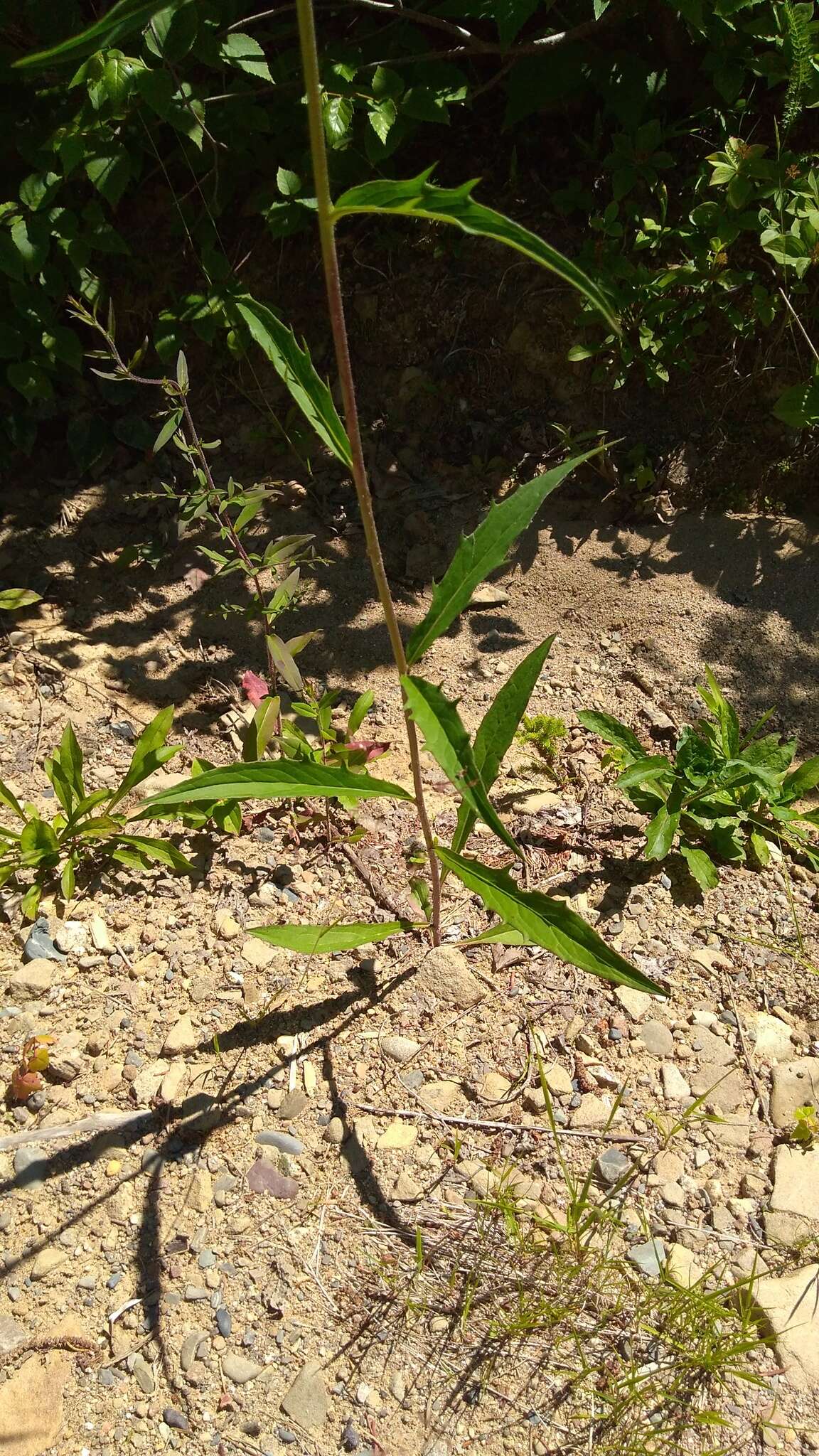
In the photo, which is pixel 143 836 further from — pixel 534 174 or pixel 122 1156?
pixel 534 174

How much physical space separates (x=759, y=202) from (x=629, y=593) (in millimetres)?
1264

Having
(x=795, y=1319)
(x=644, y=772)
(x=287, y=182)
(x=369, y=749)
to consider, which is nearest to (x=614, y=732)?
(x=644, y=772)

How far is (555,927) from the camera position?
5.40ft

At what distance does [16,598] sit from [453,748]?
2211 mm

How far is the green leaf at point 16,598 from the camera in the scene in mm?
3152

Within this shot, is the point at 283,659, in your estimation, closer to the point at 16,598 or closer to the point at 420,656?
the point at 420,656

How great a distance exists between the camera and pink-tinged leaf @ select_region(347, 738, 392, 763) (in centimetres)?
272

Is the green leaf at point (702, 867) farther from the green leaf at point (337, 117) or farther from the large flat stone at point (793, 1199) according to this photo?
the green leaf at point (337, 117)

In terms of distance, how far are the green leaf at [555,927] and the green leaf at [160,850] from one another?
3.29ft

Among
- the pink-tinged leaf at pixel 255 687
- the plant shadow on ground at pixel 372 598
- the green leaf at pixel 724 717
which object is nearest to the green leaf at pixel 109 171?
the plant shadow on ground at pixel 372 598

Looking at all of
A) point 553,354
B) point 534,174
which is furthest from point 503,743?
point 534,174

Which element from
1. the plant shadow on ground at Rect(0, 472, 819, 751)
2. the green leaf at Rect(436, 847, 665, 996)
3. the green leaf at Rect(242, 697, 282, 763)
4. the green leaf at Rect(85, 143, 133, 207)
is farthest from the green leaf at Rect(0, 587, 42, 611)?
the green leaf at Rect(436, 847, 665, 996)

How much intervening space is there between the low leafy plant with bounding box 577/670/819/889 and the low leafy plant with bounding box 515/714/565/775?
0.66 feet

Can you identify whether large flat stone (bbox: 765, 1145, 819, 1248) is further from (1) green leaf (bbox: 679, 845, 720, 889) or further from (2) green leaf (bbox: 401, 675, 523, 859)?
(2) green leaf (bbox: 401, 675, 523, 859)
